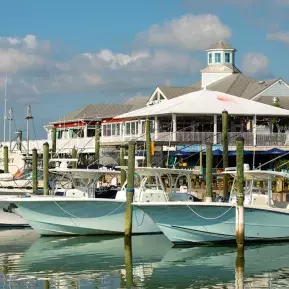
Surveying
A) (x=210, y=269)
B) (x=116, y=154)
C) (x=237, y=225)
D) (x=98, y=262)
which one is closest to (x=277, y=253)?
(x=237, y=225)

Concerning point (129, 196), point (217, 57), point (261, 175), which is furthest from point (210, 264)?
point (217, 57)

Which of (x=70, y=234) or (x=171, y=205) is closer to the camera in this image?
(x=171, y=205)

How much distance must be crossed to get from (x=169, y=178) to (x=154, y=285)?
1261 cm

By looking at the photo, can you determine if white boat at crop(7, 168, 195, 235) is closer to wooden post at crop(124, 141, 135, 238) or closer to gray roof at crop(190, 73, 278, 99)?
wooden post at crop(124, 141, 135, 238)

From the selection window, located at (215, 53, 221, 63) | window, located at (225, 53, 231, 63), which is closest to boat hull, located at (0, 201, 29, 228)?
window, located at (215, 53, 221, 63)

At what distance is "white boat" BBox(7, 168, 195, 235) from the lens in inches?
1507

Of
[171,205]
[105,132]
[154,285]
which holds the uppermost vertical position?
[105,132]

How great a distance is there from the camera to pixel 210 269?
30625mm

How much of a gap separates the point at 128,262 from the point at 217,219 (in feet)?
15.4

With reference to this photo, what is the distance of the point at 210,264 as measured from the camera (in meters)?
31.7

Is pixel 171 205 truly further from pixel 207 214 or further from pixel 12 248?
pixel 12 248

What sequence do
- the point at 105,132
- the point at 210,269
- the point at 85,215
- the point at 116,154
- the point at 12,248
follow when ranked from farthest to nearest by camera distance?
the point at 105,132
the point at 116,154
the point at 85,215
the point at 12,248
the point at 210,269

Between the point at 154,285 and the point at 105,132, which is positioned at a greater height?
the point at 105,132

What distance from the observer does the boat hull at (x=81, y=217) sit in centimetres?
3853
